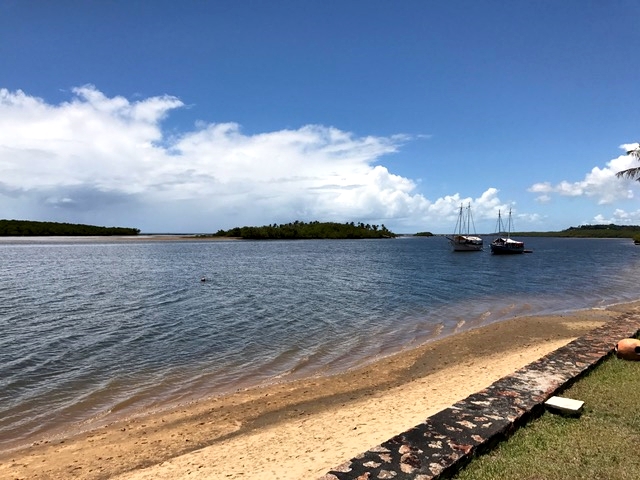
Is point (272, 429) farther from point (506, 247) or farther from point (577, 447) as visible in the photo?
point (506, 247)

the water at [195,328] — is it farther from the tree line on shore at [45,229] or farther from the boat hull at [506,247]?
the tree line on shore at [45,229]

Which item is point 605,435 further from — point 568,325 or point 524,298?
point 524,298

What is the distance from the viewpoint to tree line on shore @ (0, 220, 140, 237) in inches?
6796

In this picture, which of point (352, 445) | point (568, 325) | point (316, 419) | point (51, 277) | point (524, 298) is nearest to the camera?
point (352, 445)

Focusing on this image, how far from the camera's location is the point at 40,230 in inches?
6973

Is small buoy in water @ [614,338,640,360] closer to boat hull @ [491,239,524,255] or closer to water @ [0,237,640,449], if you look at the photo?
water @ [0,237,640,449]

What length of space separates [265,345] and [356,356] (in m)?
3.71

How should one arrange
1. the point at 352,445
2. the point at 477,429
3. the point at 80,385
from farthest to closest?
the point at 80,385 < the point at 352,445 < the point at 477,429

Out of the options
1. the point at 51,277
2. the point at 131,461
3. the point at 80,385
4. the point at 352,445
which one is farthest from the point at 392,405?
the point at 51,277

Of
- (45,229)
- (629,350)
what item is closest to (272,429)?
(629,350)

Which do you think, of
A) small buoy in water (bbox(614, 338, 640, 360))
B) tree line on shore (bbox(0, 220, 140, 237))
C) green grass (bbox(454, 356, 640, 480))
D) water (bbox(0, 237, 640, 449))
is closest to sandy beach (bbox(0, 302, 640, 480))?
water (bbox(0, 237, 640, 449))

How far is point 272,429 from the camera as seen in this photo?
9.58m

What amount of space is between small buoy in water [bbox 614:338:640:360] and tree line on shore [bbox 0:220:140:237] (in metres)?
205

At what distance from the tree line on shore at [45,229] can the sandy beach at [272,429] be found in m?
199
